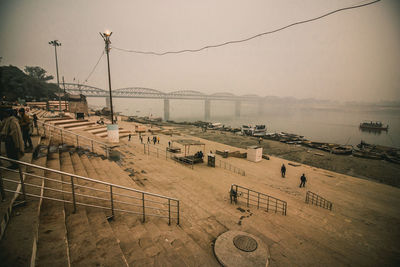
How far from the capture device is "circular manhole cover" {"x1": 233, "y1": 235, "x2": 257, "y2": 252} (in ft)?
15.9

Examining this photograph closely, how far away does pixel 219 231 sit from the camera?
5617 mm

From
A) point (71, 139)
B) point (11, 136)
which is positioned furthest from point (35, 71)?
point (11, 136)

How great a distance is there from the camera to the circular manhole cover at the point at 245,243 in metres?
4.83

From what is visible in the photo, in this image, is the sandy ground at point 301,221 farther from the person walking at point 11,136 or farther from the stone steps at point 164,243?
the person walking at point 11,136

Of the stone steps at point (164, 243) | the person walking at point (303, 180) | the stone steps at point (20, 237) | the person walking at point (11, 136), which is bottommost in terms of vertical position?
the person walking at point (303, 180)

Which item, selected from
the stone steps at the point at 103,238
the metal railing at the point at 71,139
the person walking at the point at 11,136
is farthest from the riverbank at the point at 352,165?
the person walking at the point at 11,136

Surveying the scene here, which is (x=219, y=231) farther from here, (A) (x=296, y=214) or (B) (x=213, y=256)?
(A) (x=296, y=214)

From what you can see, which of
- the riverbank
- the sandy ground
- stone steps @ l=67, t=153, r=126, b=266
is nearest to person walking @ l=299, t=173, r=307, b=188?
the sandy ground

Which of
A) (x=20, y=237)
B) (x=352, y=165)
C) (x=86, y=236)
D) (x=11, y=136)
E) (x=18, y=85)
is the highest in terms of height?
(x=18, y=85)

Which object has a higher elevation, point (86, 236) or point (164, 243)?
point (86, 236)

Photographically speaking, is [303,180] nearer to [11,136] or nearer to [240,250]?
[240,250]

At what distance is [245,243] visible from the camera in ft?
16.6

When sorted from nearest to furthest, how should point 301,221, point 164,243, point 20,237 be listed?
point 20,237 < point 164,243 < point 301,221

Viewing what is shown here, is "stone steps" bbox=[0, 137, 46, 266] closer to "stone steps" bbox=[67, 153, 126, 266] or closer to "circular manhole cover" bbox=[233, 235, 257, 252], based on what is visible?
"stone steps" bbox=[67, 153, 126, 266]
